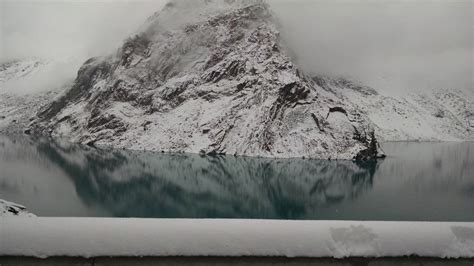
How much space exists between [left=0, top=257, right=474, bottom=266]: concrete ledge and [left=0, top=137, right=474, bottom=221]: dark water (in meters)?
51.4

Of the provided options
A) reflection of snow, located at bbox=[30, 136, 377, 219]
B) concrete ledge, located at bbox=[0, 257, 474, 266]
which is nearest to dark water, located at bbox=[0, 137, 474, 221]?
reflection of snow, located at bbox=[30, 136, 377, 219]

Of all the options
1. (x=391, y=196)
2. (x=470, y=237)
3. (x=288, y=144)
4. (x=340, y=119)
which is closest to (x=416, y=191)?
(x=391, y=196)

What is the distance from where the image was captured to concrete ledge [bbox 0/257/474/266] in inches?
149

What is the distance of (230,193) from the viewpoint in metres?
79.3

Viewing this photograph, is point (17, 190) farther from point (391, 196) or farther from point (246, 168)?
point (246, 168)

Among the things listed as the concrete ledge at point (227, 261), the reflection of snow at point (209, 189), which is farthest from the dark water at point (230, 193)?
the concrete ledge at point (227, 261)

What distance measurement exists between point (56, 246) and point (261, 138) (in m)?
179

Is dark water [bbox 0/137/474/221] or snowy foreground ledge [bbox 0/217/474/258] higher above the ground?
snowy foreground ledge [bbox 0/217/474/258]

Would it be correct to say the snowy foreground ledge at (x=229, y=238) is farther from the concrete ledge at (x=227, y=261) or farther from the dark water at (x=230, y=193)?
the dark water at (x=230, y=193)

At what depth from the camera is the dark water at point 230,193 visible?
59.8 metres

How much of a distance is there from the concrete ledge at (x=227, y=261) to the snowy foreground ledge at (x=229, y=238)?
0.16 feet

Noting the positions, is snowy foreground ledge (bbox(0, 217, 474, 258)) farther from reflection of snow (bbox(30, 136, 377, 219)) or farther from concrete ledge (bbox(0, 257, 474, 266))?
reflection of snow (bbox(30, 136, 377, 219))

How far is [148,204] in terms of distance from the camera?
67.7 metres

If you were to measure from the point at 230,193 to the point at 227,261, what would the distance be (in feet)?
249
